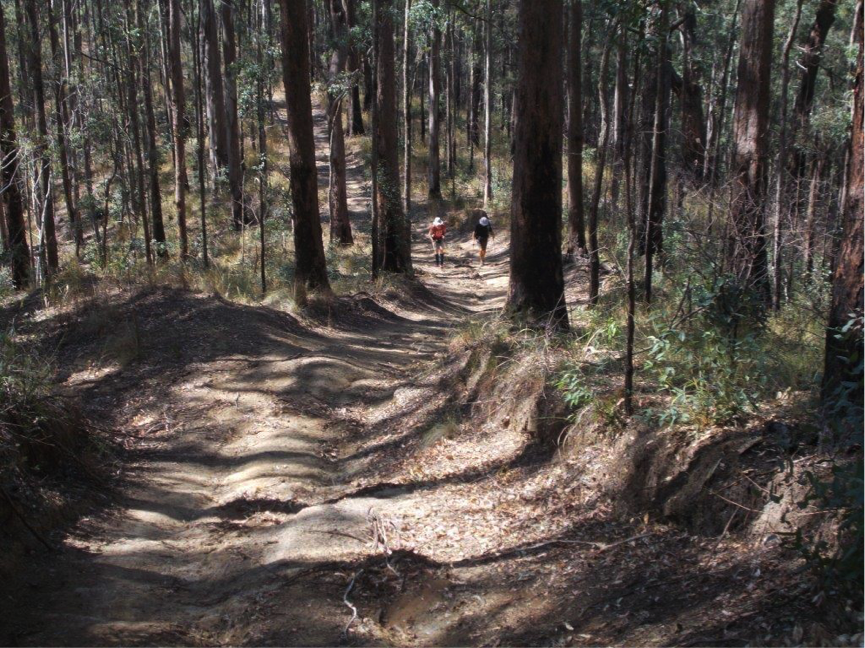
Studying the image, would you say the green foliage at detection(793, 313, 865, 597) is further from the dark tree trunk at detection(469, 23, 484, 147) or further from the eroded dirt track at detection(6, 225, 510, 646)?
the dark tree trunk at detection(469, 23, 484, 147)

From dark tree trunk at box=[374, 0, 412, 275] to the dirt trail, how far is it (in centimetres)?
460

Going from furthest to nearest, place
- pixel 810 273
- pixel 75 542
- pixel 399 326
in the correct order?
pixel 399 326
pixel 810 273
pixel 75 542

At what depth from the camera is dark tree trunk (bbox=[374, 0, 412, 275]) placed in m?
17.9

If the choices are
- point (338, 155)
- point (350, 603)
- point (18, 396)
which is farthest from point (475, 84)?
point (350, 603)

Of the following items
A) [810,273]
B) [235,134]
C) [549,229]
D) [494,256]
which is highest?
[235,134]

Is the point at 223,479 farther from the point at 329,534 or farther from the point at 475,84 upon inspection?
the point at 475,84

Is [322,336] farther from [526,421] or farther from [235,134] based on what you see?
[235,134]

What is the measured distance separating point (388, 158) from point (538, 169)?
32.8 ft

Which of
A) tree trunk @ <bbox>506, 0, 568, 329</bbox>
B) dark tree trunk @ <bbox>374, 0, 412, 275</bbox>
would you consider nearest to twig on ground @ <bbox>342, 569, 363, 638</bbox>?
tree trunk @ <bbox>506, 0, 568, 329</bbox>

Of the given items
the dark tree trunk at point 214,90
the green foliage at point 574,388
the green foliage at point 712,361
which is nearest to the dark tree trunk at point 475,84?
the dark tree trunk at point 214,90

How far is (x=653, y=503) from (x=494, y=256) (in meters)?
21.3

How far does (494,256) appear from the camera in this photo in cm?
2659

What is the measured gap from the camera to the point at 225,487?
7.46 meters

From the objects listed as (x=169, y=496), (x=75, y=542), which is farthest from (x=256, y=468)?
(x=75, y=542)
